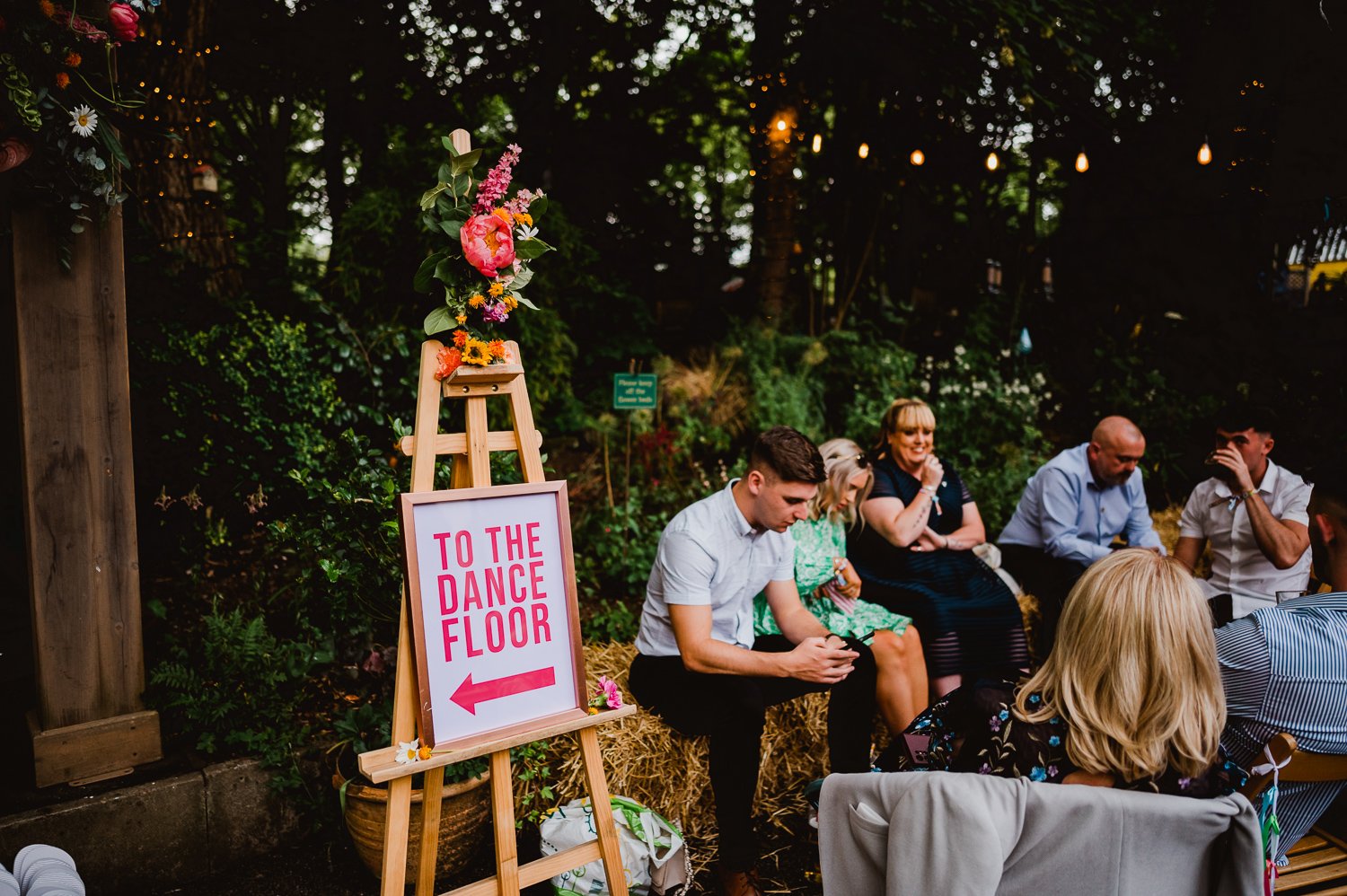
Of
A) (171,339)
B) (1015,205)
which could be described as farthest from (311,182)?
(1015,205)

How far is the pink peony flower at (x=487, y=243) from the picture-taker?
7.39 feet

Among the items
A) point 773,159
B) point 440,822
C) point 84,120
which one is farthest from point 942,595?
point 773,159

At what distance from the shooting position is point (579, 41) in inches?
293

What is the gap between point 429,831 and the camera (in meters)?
2.29

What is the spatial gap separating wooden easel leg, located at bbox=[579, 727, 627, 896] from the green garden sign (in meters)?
2.27

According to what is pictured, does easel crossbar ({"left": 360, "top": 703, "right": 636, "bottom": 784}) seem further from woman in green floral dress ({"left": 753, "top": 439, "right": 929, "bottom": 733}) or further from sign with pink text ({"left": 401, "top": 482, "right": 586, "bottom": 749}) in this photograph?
woman in green floral dress ({"left": 753, "top": 439, "right": 929, "bottom": 733})

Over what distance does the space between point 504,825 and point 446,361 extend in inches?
50.6

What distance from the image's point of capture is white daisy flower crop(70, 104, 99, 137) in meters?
2.46

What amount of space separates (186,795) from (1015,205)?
9.57 m

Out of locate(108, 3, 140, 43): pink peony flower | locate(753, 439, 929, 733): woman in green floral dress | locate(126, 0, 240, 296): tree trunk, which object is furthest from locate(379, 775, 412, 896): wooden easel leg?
locate(126, 0, 240, 296): tree trunk

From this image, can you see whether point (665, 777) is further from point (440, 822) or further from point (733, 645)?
point (440, 822)

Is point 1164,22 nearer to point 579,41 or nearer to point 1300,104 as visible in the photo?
point 1300,104

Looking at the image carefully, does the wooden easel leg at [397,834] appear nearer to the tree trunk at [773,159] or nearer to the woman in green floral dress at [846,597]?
the woman in green floral dress at [846,597]

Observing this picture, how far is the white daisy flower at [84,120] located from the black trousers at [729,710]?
242 centimetres
